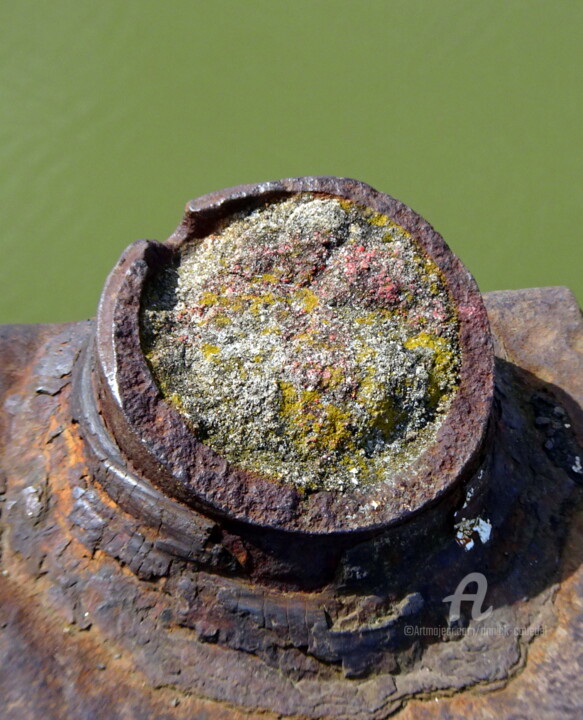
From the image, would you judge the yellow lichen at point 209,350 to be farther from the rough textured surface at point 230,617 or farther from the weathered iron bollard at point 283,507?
the rough textured surface at point 230,617

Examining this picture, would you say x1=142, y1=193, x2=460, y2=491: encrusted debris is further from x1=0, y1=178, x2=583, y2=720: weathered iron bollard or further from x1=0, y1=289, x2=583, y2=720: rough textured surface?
x1=0, y1=289, x2=583, y2=720: rough textured surface

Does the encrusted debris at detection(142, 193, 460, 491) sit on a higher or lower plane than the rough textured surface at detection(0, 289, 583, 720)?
higher

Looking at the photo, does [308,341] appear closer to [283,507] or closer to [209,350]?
[209,350]

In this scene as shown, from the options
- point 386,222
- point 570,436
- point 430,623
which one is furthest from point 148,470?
point 570,436

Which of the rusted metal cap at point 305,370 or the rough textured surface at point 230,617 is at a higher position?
the rusted metal cap at point 305,370

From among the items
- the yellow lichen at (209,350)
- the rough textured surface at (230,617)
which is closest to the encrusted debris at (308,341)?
the yellow lichen at (209,350)

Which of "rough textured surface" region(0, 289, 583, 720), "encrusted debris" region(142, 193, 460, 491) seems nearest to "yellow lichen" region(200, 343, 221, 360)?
"encrusted debris" region(142, 193, 460, 491)

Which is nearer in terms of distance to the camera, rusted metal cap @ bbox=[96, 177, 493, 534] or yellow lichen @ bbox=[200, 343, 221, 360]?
rusted metal cap @ bbox=[96, 177, 493, 534]
